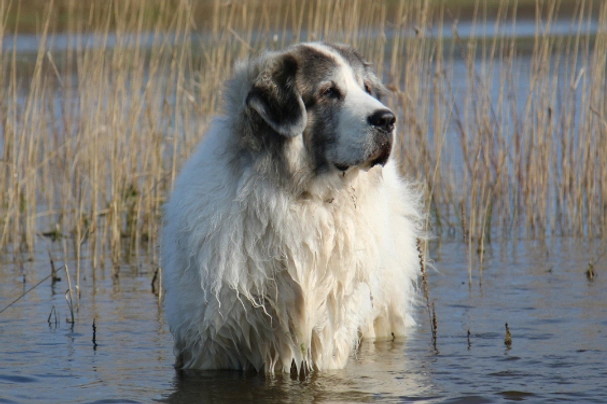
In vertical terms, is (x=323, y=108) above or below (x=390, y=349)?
above

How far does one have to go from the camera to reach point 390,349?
164 inches

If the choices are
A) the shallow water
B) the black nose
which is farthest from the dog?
the shallow water

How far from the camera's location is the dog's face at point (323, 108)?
320 centimetres

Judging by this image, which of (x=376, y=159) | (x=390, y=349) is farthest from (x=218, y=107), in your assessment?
(x=376, y=159)

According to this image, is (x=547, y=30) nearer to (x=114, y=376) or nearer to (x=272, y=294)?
(x=272, y=294)

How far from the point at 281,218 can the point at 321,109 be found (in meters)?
0.46

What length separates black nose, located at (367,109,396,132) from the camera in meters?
3.17

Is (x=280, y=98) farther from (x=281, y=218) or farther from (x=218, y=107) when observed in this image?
(x=218, y=107)

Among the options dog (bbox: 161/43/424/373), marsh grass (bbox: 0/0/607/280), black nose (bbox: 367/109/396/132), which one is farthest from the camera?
marsh grass (bbox: 0/0/607/280)

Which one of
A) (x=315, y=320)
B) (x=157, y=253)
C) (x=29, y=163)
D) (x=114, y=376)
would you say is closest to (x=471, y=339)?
(x=315, y=320)

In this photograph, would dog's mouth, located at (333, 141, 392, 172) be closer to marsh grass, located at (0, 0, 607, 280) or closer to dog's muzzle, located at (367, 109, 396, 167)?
dog's muzzle, located at (367, 109, 396, 167)

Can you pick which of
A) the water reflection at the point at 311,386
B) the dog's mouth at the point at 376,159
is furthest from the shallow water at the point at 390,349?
the dog's mouth at the point at 376,159

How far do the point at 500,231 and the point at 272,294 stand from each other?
3.32 metres

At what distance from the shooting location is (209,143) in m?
3.50
